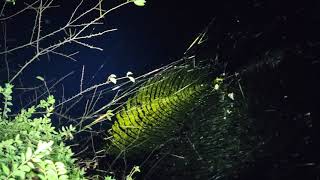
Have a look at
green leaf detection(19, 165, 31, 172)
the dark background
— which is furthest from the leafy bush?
the dark background

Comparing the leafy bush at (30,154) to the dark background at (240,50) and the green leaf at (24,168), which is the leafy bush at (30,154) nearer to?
the green leaf at (24,168)

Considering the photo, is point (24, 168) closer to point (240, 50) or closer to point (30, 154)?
point (30, 154)

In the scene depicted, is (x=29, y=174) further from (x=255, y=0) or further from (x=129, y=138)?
(x=255, y=0)

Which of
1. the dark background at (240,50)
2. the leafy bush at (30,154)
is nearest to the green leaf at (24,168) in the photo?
Answer: the leafy bush at (30,154)

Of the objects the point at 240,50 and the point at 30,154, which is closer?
the point at 30,154

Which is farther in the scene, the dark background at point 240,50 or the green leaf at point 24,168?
the dark background at point 240,50

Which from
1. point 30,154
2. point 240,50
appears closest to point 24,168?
point 30,154

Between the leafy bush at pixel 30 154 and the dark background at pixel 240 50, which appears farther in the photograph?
the dark background at pixel 240 50

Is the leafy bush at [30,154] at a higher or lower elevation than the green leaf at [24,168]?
lower

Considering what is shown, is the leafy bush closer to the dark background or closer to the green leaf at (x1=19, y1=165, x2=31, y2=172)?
the green leaf at (x1=19, y1=165, x2=31, y2=172)

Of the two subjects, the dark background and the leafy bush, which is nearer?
the leafy bush

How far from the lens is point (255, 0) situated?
4516mm

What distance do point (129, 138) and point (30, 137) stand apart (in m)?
1.99

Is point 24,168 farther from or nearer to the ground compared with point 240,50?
nearer to the ground
